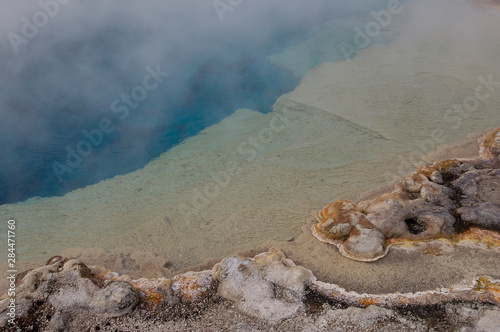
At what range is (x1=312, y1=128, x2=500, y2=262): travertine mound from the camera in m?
3.93

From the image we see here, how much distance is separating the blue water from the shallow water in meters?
0.13

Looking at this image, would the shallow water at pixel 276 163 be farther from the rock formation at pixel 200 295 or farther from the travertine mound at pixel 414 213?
the rock formation at pixel 200 295

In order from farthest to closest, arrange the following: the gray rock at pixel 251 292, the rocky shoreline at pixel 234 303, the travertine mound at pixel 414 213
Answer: the travertine mound at pixel 414 213 → the gray rock at pixel 251 292 → the rocky shoreline at pixel 234 303

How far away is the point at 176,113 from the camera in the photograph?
7.29 metres

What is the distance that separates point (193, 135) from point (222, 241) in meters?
2.66

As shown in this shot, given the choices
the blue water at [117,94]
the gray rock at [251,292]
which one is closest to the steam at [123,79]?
the blue water at [117,94]

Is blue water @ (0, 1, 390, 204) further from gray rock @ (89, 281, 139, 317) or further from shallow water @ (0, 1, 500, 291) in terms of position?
gray rock @ (89, 281, 139, 317)

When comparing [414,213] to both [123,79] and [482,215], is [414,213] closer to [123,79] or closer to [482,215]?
[482,215]

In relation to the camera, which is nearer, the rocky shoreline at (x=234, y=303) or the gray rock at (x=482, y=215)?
the rocky shoreline at (x=234, y=303)

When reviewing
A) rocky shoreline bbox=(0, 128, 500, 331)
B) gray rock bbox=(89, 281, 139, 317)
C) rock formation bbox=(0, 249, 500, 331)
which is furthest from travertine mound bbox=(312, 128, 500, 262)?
gray rock bbox=(89, 281, 139, 317)

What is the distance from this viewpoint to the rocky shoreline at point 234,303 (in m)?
3.06

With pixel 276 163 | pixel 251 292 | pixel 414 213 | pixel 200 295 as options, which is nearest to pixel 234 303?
pixel 251 292

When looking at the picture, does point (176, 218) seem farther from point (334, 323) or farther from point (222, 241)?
point (334, 323)

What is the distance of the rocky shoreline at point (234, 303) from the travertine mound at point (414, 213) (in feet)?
1.56
